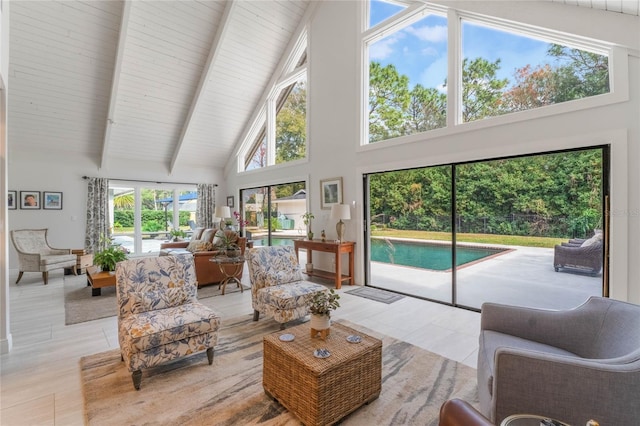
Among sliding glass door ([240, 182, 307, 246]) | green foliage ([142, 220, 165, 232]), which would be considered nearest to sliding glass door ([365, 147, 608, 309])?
sliding glass door ([240, 182, 307, 246])

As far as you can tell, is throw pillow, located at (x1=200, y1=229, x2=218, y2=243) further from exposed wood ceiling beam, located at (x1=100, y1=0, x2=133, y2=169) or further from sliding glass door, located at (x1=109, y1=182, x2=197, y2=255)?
exposed wood ceiling beam, located at (x1=100, y1=0, x2=133, y2=169)

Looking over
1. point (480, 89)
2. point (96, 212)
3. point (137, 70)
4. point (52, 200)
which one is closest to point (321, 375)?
point (480, 89)

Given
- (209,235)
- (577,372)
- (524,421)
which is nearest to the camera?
(524,421)

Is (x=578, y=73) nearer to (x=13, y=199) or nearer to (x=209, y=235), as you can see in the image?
(x=209, y=235)

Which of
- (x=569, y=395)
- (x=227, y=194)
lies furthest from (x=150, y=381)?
(x=227, y=194)

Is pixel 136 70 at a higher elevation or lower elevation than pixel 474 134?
higher

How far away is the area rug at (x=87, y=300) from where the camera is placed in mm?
3800

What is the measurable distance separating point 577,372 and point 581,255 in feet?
8.10

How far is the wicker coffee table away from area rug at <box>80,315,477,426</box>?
12cm

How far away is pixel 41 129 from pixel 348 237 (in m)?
6.61

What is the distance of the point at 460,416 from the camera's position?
3.30 feet

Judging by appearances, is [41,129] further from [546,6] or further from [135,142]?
[546,6]

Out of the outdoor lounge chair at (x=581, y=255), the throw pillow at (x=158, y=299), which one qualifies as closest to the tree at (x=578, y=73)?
the outdoor lounge chair at (x=581, y=255)

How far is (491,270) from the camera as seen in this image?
157 inches
